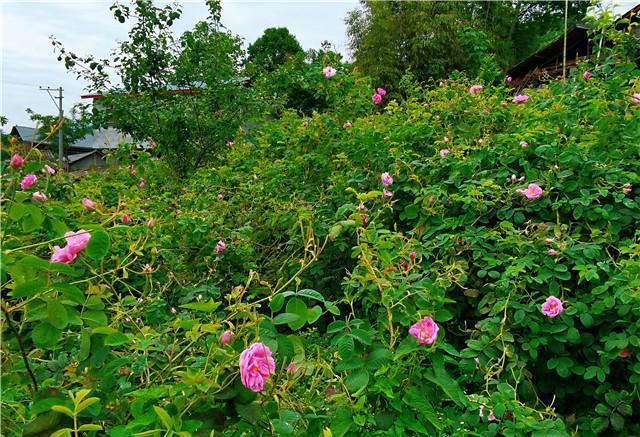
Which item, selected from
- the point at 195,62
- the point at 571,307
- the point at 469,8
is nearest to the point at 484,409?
the point at 571,307

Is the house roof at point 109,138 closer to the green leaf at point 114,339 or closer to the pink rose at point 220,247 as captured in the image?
the pink rose at point 220,247

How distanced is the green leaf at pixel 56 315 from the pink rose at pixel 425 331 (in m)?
0.57

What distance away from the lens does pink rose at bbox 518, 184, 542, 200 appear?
1.77 m

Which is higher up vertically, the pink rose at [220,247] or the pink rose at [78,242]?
the pink rose at [78,242]

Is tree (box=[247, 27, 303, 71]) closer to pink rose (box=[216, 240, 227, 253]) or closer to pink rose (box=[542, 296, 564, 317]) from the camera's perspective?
pink rose (box=[216, 240, 227, 253])

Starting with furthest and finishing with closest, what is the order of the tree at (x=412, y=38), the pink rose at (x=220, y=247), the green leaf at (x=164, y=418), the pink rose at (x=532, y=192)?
the tree at (x=412, y=38) → the pink rose at (x=220, y=247) → the pink rose at (x=532, y=192) → the green leaf at (x=164, y=418)

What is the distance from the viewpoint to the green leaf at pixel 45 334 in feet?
2.43

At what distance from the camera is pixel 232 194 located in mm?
2904

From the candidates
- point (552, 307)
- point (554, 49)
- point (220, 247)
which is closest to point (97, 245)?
point (552, 307)

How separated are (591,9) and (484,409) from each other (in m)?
2.16

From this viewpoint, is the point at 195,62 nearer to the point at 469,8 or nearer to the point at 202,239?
the point at 202,239

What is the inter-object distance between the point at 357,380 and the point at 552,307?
79cm

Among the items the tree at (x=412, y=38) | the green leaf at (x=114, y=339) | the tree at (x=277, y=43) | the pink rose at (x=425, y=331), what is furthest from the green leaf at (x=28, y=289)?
the tree at (x=277, y=43)

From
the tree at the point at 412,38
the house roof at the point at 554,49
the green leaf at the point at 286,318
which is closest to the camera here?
the green leaf at the point at 286,318
